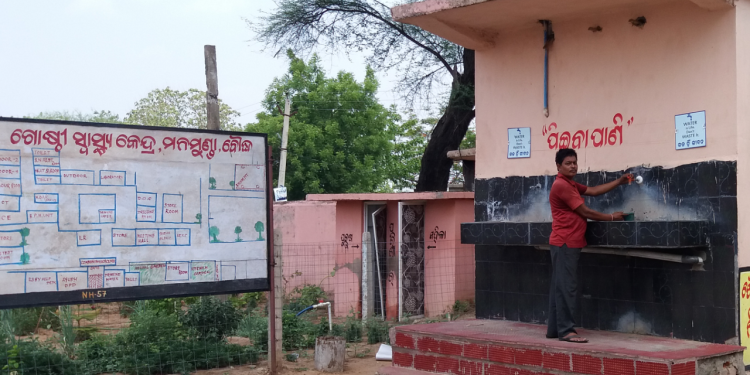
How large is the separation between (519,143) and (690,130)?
1.85m

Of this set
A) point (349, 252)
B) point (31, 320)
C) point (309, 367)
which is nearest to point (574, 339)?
point (309, 367)

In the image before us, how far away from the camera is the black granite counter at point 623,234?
5.41 m

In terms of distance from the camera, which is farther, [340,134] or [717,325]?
[340,134]

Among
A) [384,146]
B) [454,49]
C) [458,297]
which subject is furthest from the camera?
[384,146]

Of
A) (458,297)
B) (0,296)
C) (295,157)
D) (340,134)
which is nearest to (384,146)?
(340,134)

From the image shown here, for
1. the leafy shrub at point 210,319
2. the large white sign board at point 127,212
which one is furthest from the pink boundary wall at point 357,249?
the large white sign board at point 127,212

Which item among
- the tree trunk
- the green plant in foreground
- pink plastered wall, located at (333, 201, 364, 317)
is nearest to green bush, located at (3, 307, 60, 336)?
the green plant in foreground

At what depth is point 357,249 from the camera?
13.4 meters

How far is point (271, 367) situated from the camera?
7688mm

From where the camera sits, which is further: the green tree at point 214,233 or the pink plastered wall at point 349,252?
the pink plastered wall at point 349,252

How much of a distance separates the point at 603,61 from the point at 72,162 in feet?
16.5

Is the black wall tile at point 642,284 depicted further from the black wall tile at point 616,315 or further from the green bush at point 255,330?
the green bush at point 255,330

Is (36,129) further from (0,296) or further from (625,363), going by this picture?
(625,363)

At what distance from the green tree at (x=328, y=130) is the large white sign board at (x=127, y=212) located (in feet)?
57.1
